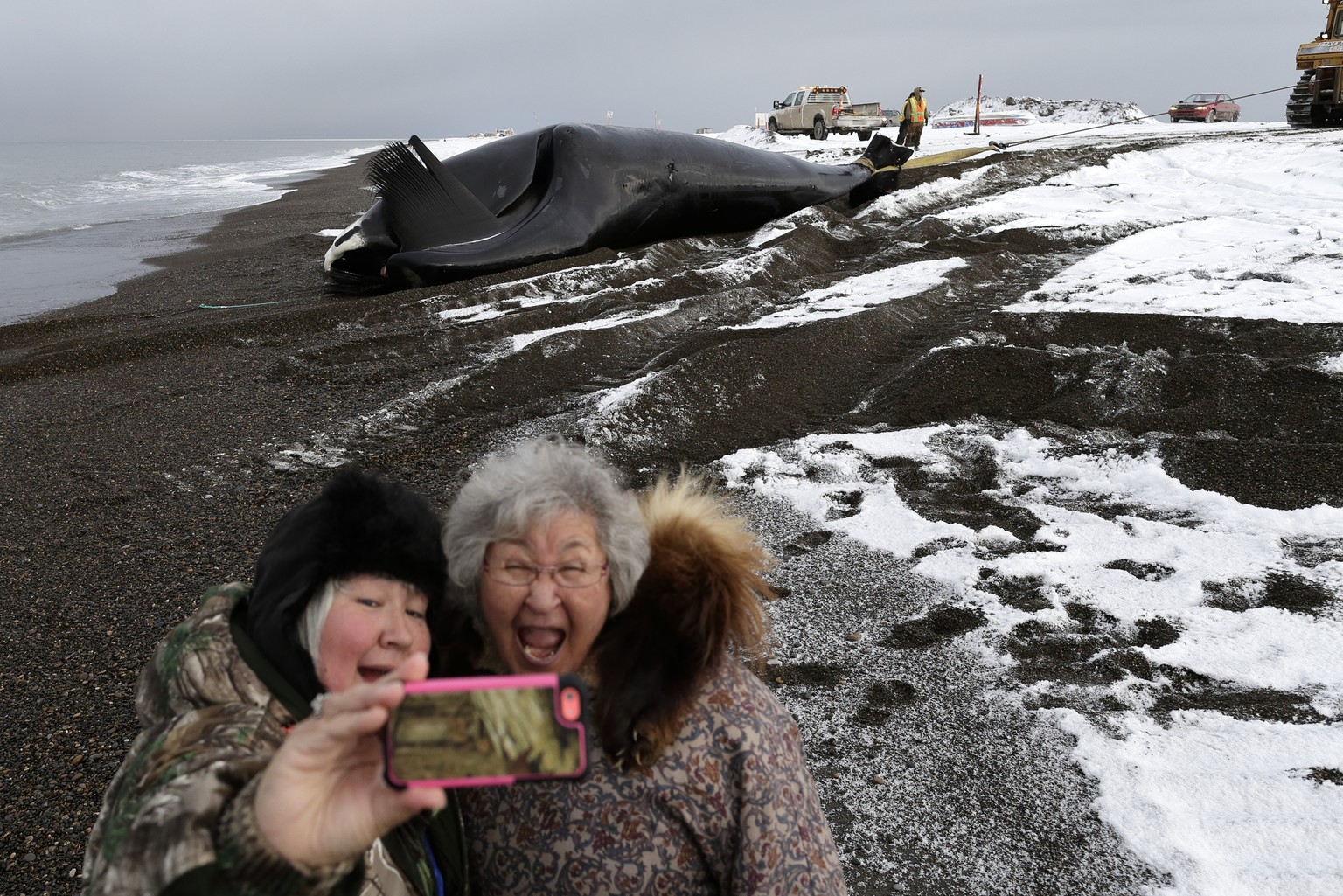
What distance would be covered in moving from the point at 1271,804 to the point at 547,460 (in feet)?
6.84

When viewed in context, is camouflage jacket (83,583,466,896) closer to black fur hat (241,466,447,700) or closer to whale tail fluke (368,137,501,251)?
black fur hat (241,466,447,700)

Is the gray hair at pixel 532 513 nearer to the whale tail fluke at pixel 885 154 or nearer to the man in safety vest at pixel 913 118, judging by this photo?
the whale tail fluke at pixel 885 154

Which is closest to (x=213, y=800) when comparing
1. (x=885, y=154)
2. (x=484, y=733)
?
(x=484, y=733)

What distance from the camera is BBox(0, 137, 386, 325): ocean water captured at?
39.8ft

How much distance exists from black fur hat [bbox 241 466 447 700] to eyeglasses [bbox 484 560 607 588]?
4.4 inches

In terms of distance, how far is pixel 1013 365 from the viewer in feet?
19.3

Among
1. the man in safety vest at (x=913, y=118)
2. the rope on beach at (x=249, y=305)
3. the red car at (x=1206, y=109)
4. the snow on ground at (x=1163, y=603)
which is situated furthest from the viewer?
the red car at (x=1206, y=109)

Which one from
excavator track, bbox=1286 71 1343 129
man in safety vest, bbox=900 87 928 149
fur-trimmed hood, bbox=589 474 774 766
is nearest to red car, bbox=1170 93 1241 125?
excavator track, bbox=1286 71 1343 129

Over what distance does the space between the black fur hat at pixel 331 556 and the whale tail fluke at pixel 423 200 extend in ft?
22.9

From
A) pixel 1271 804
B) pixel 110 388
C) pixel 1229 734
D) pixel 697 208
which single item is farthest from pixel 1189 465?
pixel 697 208

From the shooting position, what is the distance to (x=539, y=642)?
69.5 inches

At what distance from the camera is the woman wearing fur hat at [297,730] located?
111 centimetres

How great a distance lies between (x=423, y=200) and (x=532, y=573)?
7341 millimetres

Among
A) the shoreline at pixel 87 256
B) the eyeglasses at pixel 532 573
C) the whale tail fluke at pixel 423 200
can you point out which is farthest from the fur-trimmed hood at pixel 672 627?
the shoreline at pixel 87 256
